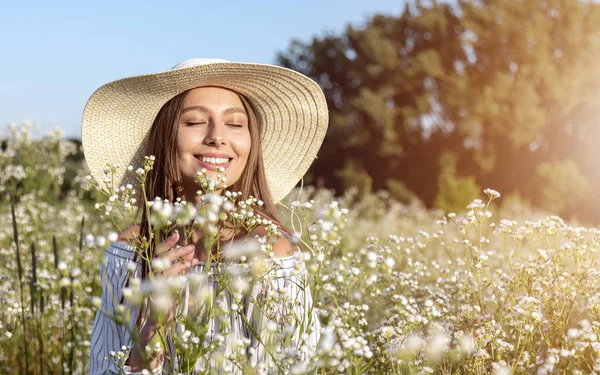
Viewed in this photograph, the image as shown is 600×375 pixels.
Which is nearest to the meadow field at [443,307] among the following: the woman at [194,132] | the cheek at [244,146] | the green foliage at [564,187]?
the woman at [194,132]

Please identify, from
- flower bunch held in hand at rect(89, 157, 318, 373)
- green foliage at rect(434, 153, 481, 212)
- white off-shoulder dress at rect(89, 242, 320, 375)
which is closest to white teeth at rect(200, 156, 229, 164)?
white off-shoulder dress at rect(89, 242, 320, 375)

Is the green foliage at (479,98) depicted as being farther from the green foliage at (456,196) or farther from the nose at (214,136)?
the nose at (214,136)

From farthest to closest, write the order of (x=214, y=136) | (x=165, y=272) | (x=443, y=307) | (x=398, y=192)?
(x=398, y=192) → (x=214, y=136) → (x=443, y=307) → (x=165, y=272)

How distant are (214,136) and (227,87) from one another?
1.26ft

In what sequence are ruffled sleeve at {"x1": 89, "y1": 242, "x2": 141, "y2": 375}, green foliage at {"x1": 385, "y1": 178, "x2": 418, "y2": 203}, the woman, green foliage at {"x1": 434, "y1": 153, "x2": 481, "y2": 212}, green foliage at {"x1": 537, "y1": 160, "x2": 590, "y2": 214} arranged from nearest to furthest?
ruffled sleeve at {"x1": 89, "y1": 242, "x2": 141, "y2": 375} → the woman → green foliage at {"x1": 434, "y1": 153, "x2": 481, "y2": 212} → green foliage at {"x1": 537, "y1": 160, "x2": 590, "y2": 214} → green foliage at {"x1": 385, "y1": 178, "x2": 418, "y2": 203}

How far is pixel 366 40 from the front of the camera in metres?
26.3

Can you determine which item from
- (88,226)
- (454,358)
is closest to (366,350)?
(454,358)

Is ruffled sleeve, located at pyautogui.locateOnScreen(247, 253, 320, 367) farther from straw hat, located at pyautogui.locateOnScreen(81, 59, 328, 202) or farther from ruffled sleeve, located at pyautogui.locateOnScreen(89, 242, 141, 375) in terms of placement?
straw hat, located at pyautogui.locateOnScreen(81, 59, 328, 202)

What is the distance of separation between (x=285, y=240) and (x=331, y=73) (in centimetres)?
2634

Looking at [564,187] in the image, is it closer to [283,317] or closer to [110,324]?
[110,324]

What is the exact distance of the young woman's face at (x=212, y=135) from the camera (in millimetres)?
2793

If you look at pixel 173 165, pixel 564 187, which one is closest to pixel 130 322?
pixel 173 165

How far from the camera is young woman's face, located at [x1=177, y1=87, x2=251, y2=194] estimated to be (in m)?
2.79

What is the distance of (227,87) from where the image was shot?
120 inches
